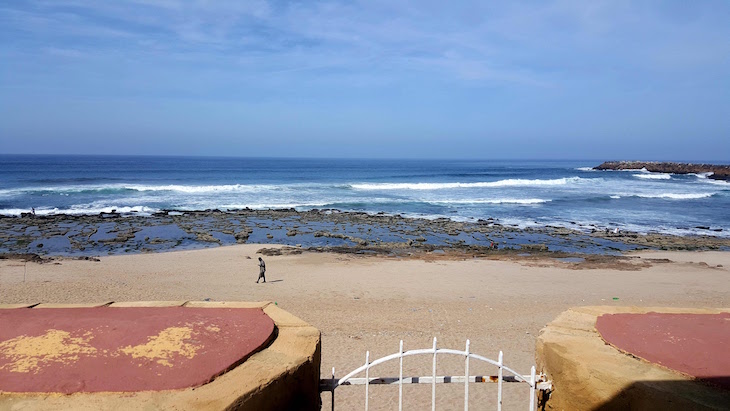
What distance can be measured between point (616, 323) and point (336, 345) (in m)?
6.18

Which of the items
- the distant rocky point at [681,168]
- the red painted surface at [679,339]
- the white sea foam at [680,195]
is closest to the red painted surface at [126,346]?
the red painted surface at [679,339]

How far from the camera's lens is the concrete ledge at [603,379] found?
109 inches

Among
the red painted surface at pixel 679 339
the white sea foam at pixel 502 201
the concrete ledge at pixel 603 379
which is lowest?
the white sea foam at pixel 502 201

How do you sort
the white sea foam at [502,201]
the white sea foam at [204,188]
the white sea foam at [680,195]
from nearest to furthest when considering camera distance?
the white sea foam at [502,201], the white sea foam at [680,195], the white sea foam at [204,188]

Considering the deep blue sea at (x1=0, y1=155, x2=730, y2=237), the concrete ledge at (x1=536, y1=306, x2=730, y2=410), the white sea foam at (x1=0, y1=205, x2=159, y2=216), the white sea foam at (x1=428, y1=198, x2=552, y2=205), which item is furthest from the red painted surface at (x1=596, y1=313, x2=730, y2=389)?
the white sea foam at (x1=428, y1=198, x2=552, y2=205)

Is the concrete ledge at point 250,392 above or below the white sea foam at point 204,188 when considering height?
above

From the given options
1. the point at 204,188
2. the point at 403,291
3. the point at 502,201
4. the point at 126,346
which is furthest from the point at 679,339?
the point at 204,188

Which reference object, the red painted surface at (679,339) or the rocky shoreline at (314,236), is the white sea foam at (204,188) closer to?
the rocky shoreline at (314,236)

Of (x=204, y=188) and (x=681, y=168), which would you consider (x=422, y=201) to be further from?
(x=681, y=168)

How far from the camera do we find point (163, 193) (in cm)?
4556

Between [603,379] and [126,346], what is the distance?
124 inches

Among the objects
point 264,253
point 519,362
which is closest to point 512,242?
point 264,253

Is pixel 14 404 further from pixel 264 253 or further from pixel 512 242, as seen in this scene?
pixel 512 242

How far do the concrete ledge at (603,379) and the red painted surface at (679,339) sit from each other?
0.29 feet
